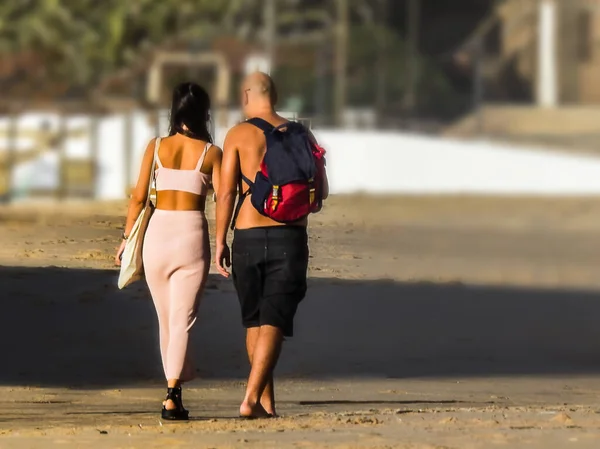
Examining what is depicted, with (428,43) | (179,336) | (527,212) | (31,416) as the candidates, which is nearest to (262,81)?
(179,336)

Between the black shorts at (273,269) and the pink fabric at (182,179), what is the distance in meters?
0.29

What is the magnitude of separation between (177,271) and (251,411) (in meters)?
0.71

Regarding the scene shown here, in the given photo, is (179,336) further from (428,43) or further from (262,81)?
(428,43)

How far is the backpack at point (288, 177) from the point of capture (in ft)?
23.2

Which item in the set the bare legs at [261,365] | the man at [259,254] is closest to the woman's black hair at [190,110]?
the man at [259,254]

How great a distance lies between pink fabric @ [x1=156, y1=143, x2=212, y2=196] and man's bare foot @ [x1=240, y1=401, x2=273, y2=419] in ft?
3.22

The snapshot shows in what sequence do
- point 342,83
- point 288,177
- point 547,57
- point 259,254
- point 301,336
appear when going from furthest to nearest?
1. point 547,57
2. point 342,83
3. point 301,336
4. point 259,254
5. point 288,177

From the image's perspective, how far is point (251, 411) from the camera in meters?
7.25

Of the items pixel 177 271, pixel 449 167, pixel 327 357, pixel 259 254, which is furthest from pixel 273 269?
pixel 449 167

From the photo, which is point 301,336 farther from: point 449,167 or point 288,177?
point 449,167

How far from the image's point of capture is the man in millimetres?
7188

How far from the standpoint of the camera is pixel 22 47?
55438mm

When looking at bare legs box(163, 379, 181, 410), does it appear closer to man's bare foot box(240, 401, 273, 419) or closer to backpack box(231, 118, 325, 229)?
man's bare foot box(240, 401, 273, 419)

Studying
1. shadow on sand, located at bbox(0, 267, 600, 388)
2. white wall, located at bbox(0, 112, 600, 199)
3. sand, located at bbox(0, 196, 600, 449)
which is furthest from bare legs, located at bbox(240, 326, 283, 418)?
white wall, located at bbox(0, 112, 600, 199)
